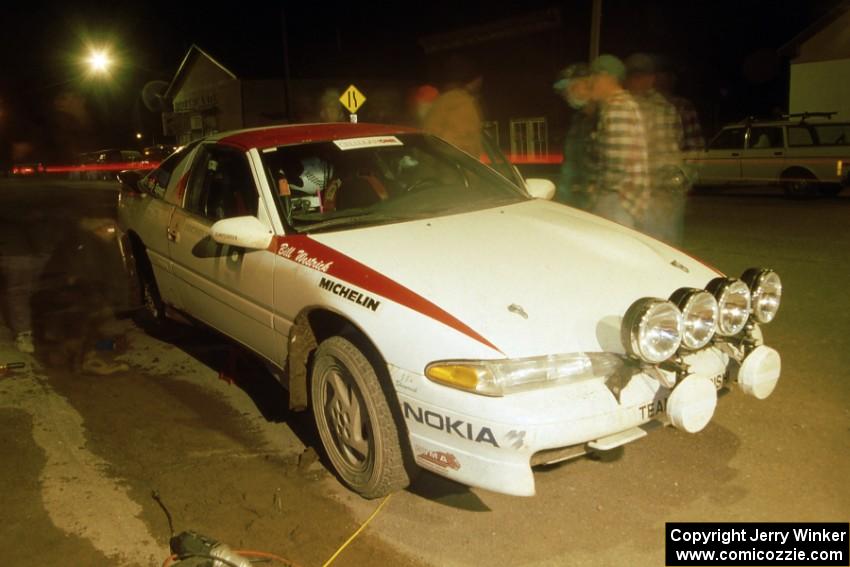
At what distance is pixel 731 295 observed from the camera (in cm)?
317

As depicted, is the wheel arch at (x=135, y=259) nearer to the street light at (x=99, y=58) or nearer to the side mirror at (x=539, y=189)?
the side mirror at (x=539, y=189)

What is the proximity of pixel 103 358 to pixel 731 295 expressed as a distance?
4.34 m

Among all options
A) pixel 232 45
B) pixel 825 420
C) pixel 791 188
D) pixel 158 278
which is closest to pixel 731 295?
pixel 825 420

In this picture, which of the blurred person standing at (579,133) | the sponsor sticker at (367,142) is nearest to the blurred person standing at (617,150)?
the blurred person standing at (579,133)

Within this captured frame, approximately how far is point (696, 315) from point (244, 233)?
6.85ft

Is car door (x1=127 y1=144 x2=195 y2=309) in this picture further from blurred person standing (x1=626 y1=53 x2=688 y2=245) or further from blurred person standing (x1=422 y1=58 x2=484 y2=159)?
blurred person standing (x1=626 y1=53 x2=688 y2=245)

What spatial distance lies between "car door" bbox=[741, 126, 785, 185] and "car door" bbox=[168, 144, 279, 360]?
1296 centimetres

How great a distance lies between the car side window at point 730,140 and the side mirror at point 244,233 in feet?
46.3

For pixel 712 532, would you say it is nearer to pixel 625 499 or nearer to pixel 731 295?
pixel 625 499

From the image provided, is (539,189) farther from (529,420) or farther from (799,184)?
(799,184)

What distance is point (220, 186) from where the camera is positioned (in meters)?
4.55

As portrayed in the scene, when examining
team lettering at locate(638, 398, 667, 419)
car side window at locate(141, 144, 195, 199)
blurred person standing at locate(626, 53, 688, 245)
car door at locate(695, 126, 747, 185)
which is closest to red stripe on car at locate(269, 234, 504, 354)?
team lettering at locate(638, 398, 667, 419)

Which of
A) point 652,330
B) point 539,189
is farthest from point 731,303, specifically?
point 539,189

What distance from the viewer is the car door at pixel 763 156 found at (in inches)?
586
